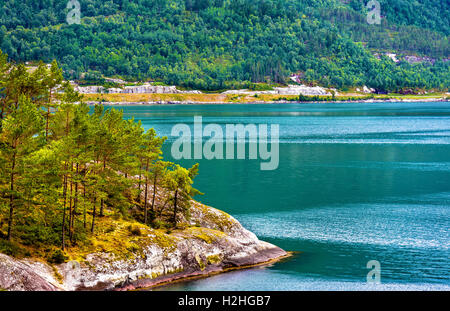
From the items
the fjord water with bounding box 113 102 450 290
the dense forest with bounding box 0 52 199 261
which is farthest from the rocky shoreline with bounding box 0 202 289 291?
the dense forest with bounding box 0 52 199 261

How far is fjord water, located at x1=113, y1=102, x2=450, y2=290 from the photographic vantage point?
5491cm

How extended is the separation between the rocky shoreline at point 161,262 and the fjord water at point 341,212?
224cm

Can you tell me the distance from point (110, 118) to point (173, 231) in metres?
15.5

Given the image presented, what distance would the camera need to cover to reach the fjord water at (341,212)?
180 feet

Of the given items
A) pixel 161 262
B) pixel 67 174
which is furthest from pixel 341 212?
pixel 67 174

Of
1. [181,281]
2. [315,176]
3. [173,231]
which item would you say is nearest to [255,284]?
[181,281]

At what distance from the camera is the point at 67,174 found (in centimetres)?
5281

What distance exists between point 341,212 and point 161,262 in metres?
37.8

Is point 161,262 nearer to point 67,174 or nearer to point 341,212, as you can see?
point 67,174

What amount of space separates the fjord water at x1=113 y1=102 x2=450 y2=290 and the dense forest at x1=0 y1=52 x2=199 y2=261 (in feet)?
39.3

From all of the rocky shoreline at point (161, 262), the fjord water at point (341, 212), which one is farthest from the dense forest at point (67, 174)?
the fjord water at point (341, 212)

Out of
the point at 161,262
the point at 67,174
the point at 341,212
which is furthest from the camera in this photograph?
the point at 341,212

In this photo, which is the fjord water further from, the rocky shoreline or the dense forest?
the dense forest

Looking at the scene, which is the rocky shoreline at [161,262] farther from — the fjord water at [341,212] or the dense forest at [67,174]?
the dense forest at [67,174]
